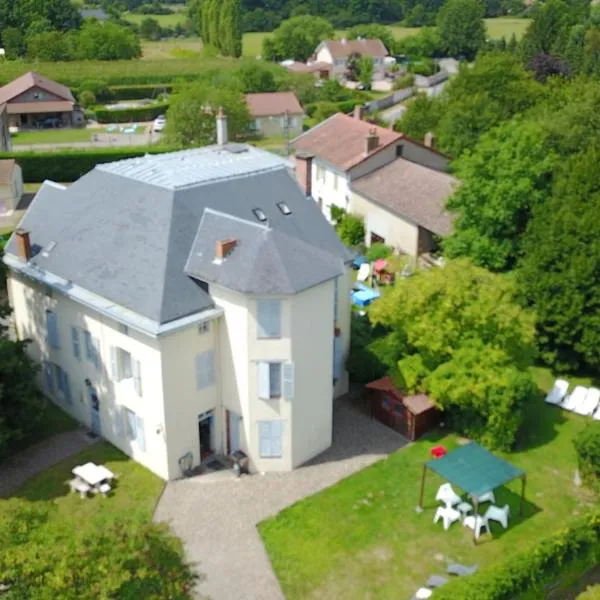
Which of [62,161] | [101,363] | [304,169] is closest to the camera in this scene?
[101,363]

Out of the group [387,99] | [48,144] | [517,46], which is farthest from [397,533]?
[517,46]

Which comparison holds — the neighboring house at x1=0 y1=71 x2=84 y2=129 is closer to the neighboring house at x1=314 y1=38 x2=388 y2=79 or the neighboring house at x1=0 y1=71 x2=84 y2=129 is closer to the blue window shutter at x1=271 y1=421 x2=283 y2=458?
the neighboring house at x1=314 y1=38 x2=388 y2=79

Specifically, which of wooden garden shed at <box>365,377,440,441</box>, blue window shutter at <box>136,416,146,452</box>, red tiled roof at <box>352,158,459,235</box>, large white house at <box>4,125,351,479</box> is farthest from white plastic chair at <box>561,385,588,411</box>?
blue window shutter at <box>136,416,146,452</box>

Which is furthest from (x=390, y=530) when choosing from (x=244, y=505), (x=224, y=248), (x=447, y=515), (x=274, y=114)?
(x=274, y=114)

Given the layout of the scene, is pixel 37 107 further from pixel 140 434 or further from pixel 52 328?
pixel 140 434

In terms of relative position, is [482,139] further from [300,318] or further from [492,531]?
[492,531]

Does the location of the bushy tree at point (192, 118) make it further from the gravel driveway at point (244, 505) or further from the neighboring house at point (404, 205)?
the gravel driveway at point (244, 505)

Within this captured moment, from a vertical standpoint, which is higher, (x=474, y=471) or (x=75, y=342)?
(x=75, y=342)
